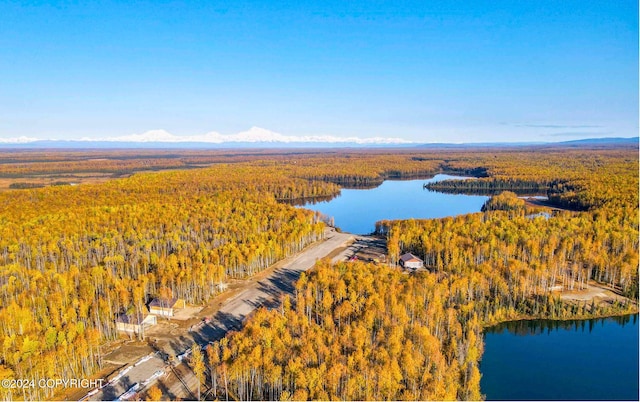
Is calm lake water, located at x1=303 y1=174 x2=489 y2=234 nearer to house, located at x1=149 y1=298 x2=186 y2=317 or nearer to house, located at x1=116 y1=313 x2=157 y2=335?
house, located at x1=149 y1=298 x2=186 y2=317

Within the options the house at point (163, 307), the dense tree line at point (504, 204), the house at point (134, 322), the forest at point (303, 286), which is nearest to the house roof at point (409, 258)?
the forest at point (303, 286)

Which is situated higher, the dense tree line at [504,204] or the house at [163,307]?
the dense tree line at [504,204]

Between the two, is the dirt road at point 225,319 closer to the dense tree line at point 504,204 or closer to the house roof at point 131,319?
the house roof at point 131,319

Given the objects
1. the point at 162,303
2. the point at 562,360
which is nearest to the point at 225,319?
the point at 162,303

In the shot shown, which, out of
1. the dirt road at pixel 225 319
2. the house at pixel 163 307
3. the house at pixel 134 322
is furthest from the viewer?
the house at pixel 163 307

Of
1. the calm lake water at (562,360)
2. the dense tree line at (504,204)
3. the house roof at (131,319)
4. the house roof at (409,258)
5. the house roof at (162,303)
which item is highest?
the dense tree line at (504,204)

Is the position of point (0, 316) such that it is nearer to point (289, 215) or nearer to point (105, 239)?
point (105, 239)

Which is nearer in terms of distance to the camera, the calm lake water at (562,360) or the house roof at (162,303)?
the calm lake water at (562,360)

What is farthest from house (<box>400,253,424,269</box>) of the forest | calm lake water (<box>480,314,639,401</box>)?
calm lake water (<box>480,314,639,401</box>)
